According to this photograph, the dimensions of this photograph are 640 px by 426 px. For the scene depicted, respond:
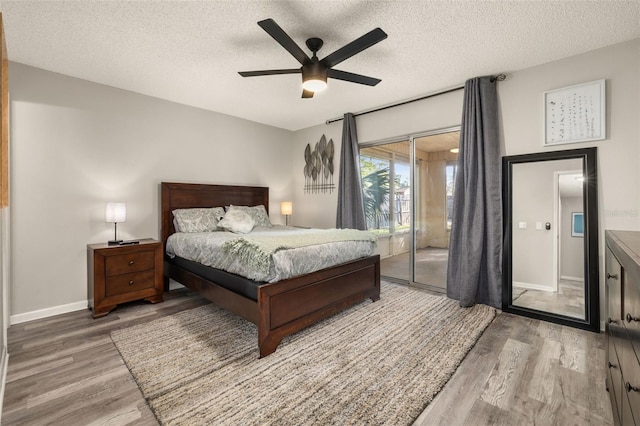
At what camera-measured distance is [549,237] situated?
3012 mm

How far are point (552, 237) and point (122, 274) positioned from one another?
4.72 m

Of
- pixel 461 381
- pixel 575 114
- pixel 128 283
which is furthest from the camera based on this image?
pixel 128 283

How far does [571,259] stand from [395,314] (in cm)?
189

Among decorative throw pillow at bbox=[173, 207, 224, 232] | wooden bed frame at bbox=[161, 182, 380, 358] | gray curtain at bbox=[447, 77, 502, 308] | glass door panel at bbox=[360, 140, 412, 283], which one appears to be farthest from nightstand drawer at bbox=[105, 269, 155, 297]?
gray curtain at bbox=[447, 77, 502, 308]

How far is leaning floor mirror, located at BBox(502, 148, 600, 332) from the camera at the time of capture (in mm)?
2721

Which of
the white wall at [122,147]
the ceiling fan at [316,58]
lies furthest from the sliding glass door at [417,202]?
Result: the ceiling fan at [316,58]

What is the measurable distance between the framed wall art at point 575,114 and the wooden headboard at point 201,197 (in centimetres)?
402

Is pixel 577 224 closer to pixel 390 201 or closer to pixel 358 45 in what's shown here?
pixel 390 201

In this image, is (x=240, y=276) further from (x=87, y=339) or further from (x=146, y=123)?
(x=146, y=123)

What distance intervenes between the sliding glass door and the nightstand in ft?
10.8

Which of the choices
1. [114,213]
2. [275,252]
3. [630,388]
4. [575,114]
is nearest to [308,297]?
[275,252]

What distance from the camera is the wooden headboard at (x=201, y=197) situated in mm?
3873

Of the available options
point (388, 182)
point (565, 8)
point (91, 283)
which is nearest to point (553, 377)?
point (565, 8)

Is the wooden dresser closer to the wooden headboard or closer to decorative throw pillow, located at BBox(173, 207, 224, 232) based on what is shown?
decorative throw pillow, located at BBox(173, 207, 224, 232)
